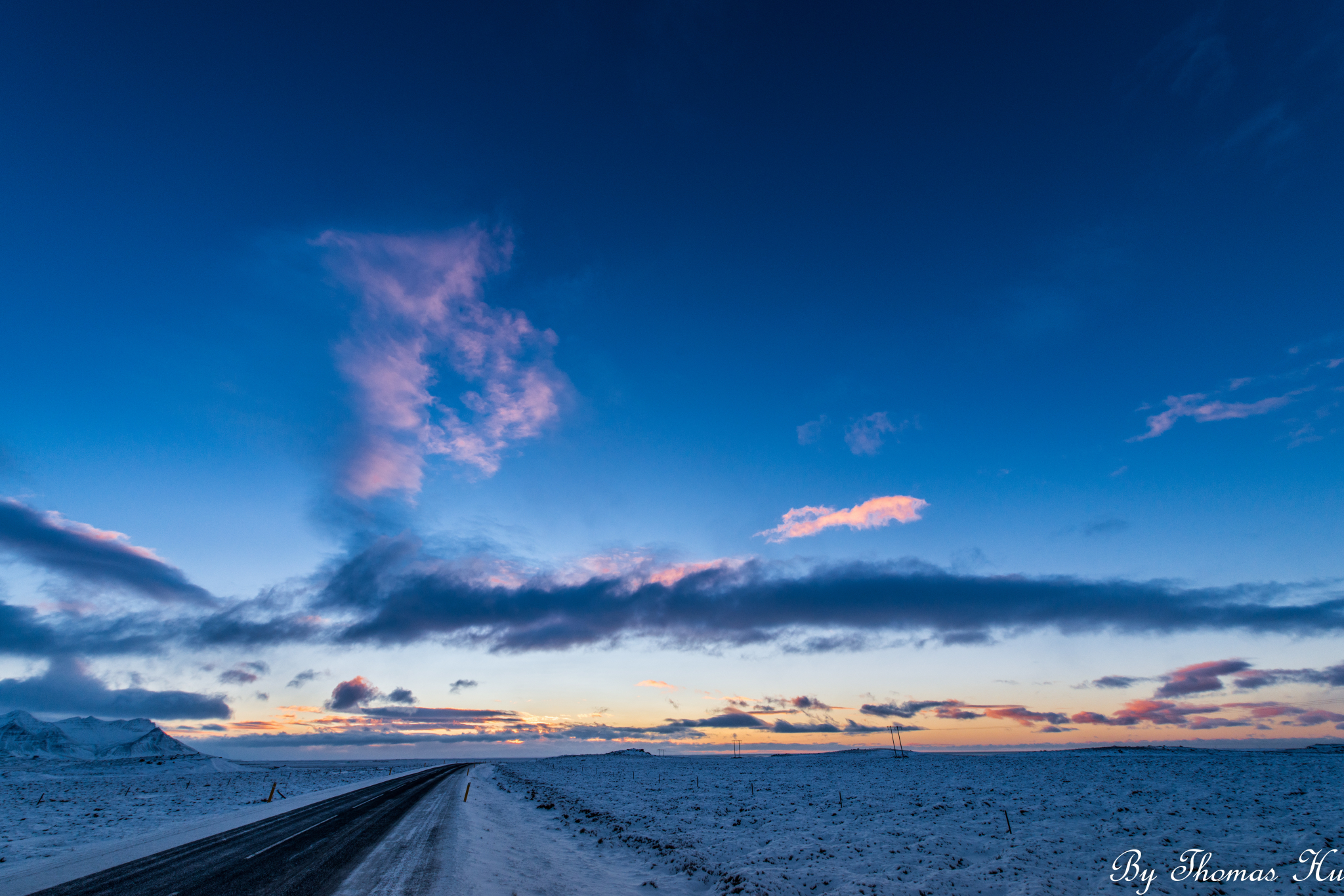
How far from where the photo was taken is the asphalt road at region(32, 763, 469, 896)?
1584cm

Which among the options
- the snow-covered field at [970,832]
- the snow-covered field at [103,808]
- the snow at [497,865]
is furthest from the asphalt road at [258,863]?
the snow-covered field at [970,832]

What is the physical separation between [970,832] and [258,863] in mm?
30291

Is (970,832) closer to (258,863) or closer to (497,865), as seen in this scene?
(497,865)

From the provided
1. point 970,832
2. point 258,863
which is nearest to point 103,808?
point 258,863

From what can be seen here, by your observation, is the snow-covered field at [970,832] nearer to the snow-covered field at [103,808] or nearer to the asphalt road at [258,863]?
A: the asphalt road at [258,863]

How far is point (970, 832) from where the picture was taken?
26.7m

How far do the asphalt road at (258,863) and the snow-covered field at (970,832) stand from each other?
10387 mm

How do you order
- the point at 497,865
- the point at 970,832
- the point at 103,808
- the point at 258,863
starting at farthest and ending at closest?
the point at 103,808 → the point at 970,832 → the point at 497,865 → the point at 258,863

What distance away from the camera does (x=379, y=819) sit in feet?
104

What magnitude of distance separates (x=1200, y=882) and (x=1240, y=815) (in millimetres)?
17202

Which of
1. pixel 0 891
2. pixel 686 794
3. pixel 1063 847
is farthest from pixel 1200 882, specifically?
pixel 686 794

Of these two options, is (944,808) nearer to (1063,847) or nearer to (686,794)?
(1063,847)

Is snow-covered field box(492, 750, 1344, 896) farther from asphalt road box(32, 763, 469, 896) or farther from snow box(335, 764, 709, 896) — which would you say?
asphalt road box(32, 763, 469, 896)

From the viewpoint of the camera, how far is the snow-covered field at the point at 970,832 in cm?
1853
